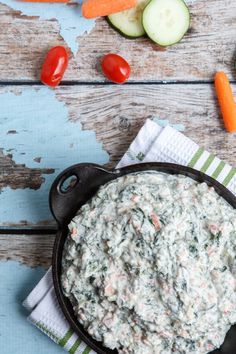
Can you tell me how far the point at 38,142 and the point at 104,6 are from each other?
1.30 feet

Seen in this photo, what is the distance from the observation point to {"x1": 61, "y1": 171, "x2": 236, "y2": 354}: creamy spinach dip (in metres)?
1.63

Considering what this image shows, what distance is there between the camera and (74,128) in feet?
6.38

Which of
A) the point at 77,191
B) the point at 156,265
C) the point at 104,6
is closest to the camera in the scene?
the point at 156,265

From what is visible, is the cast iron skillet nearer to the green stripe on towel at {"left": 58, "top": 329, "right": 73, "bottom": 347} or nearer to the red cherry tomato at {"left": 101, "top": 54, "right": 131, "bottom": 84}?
the green stripe on towel at {"left": 58, "top": 329, "right": 73, "bottom": 347}

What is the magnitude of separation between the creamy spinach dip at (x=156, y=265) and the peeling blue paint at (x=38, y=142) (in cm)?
25

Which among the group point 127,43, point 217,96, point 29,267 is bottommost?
point 29,267

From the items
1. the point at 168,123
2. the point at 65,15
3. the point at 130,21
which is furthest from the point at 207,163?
the point at 65,15

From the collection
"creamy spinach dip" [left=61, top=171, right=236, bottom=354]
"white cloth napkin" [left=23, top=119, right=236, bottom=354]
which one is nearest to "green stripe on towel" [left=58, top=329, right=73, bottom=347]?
"white cloth napkin" [left=23, top=119, right=236, bottom=354]

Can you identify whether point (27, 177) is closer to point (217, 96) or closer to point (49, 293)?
point (49, 293)

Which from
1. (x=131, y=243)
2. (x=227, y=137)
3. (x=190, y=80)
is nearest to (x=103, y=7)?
(x=190, y=80)

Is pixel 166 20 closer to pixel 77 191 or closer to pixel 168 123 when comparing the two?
pixel 168 123

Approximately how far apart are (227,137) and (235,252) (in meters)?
0.38

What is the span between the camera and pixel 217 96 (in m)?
1.92

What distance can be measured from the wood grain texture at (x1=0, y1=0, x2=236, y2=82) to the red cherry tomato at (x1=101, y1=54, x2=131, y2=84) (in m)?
0.04
